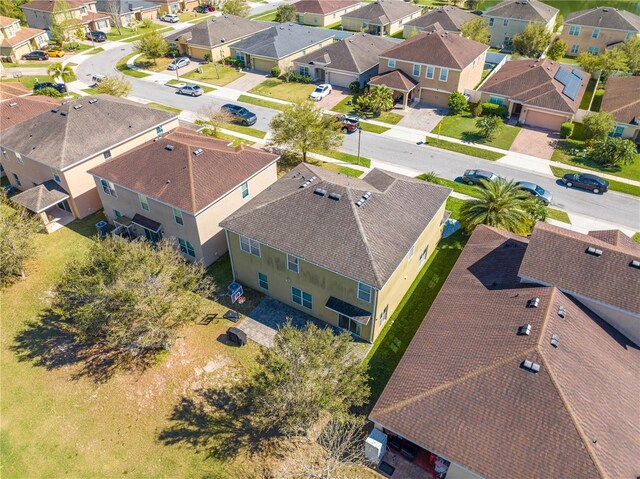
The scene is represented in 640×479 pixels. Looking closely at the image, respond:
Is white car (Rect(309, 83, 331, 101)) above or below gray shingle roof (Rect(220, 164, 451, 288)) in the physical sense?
below

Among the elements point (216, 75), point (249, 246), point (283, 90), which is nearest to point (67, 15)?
point (216, 75)

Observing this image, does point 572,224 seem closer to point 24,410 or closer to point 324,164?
point 324,164

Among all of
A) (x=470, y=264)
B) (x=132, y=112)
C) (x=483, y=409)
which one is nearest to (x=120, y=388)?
(x=483, y=409)

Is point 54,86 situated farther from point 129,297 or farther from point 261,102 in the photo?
point 129,297

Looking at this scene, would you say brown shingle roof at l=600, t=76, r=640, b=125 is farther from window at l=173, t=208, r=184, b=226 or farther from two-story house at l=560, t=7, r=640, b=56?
window at l=173, t=208, r=184, b=226

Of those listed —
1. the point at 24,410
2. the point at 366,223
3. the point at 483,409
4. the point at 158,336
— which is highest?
the point at 366,223

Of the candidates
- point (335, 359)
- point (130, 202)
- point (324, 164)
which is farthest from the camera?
point (324, 164)

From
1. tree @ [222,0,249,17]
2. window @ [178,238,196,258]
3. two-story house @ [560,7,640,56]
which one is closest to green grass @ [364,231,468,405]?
window @ [178,238,196,258]
